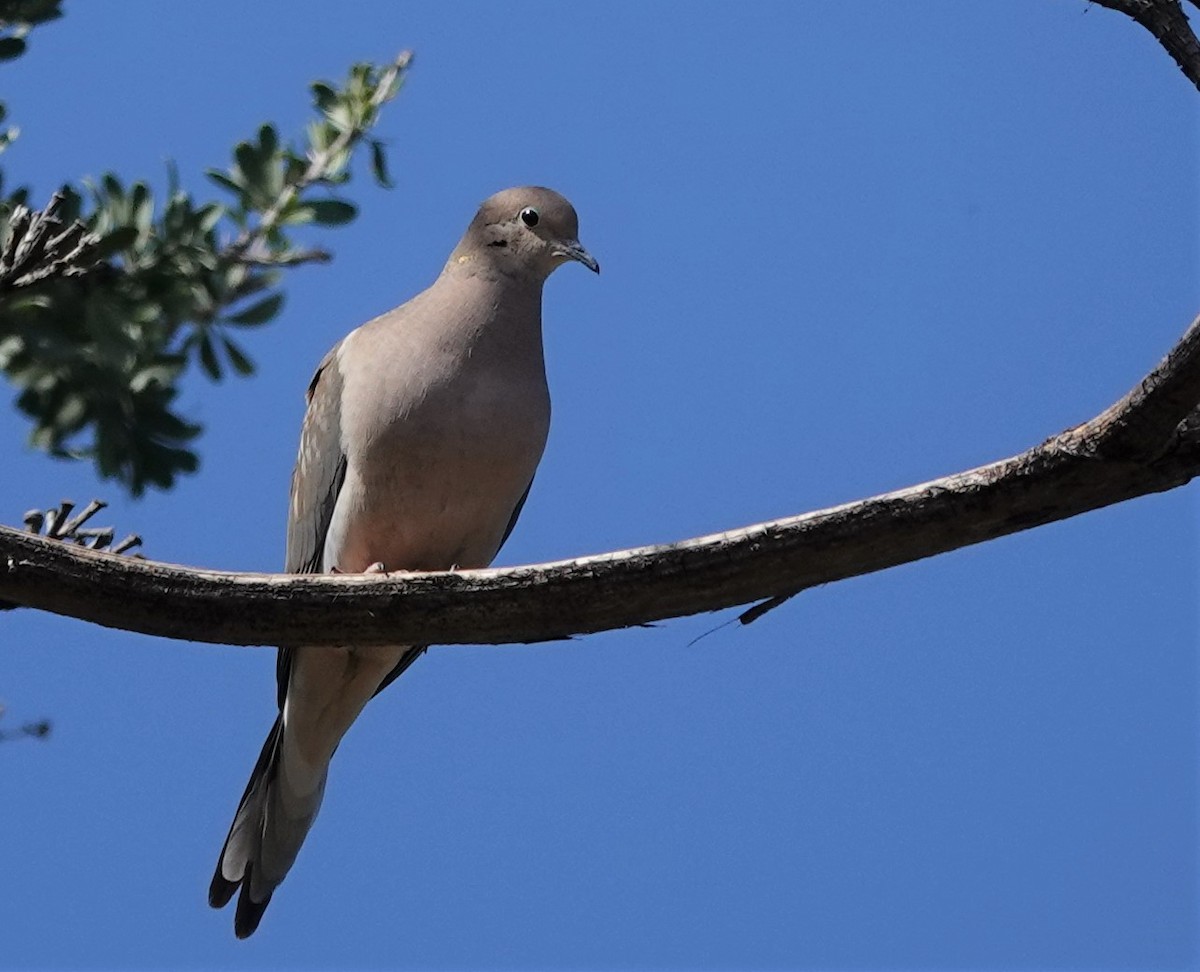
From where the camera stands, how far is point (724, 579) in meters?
3.28

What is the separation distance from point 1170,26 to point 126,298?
5.97ft

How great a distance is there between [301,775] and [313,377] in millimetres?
1201

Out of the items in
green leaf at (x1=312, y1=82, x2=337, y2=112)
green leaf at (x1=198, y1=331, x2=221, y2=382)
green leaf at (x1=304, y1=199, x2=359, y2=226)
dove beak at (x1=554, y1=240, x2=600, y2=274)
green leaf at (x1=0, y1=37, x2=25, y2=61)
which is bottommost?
green leaf at (x1=198, y1=331, x2=221, y2=382)

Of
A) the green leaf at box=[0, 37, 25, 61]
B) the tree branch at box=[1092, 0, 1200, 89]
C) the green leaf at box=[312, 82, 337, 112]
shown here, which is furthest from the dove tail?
the tree branch at box=[1092, 0, 1200, 89]

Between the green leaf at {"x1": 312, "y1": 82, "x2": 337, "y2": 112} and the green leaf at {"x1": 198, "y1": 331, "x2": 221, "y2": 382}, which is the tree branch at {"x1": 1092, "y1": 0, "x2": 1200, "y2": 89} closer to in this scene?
the green leaf at {"x1": 312, "y1": 82, "x2": 337, "y2": 112}

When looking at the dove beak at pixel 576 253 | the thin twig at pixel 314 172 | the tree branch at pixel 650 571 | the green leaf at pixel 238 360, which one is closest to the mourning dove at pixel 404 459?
the dove beak at pixel 576 253

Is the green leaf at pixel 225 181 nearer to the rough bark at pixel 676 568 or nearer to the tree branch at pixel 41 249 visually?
the tree branch at pixel 41 249

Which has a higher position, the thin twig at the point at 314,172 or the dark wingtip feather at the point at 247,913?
the thin twig at the point at 314,172

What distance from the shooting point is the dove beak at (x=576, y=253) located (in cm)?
499

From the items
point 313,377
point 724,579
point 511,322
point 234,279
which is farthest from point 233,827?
point 234,279

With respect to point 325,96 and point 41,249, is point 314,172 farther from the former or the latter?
point 41,249

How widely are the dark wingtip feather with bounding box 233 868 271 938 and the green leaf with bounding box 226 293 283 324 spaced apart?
3.05 m

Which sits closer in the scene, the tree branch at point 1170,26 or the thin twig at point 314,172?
the thin twig at point 314,172

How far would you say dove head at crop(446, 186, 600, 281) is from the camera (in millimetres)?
4953
